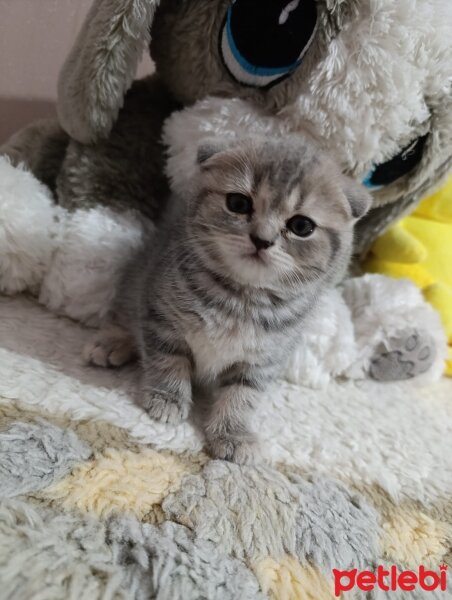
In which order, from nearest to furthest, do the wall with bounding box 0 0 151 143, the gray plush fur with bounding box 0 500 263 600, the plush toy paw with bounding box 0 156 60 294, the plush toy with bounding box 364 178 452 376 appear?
the gray plush fur with bounding box 0 500 263 600 → the plush toy paw with bounding box 0 156 60 294 → the plush toy with bounding box 364 178 452 376 → the wall with bounding box 0 0 151 143

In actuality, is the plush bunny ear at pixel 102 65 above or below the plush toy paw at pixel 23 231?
above

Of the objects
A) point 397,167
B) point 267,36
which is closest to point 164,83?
point 267,36

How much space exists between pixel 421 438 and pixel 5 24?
1.19 meters

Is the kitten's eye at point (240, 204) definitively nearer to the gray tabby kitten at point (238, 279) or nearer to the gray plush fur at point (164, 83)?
the gray tabby kitten at point (238, 279)

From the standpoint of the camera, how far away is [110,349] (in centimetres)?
78

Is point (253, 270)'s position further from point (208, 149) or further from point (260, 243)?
point (208, 149)

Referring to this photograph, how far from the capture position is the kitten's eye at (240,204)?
0.63 meters

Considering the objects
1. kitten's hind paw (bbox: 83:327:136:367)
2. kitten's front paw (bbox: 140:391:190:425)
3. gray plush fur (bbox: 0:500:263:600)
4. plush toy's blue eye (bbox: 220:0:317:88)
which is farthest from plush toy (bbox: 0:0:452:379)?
gray plush fur (bbox: 0:500:263:600)

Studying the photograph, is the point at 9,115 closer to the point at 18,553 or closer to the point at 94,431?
the point at 94,431

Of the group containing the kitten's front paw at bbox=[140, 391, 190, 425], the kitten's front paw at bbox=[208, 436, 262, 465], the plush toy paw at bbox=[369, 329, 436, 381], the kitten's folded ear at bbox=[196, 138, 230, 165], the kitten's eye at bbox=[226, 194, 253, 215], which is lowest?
the kitten's front paw at bbox=[140, 391, 190, 425]

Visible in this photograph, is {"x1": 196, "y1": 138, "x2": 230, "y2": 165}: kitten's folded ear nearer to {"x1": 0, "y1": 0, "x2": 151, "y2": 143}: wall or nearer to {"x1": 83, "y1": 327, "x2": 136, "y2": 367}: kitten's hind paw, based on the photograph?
{"x1": 83, "y1": 327, "x2": 136, "y2": 367}: kitten's hind paw

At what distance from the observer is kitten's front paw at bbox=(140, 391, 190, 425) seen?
67cm

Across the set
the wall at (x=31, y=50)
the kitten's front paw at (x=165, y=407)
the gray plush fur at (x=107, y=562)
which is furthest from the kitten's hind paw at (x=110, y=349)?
the wall at (x=31, y=50)

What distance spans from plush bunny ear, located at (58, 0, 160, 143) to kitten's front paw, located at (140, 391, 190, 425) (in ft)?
1.56
